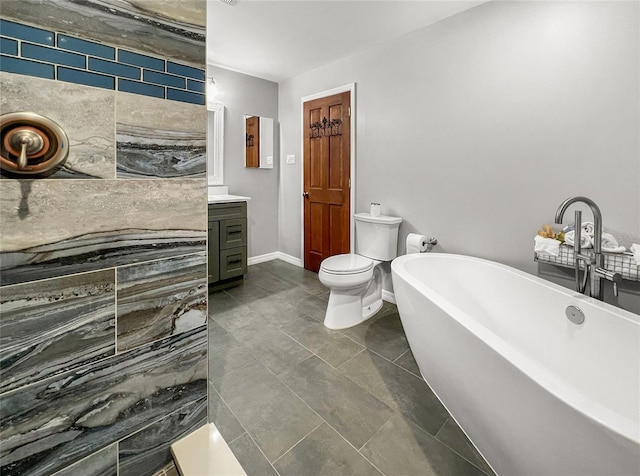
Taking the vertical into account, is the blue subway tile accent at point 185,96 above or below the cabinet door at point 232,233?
above

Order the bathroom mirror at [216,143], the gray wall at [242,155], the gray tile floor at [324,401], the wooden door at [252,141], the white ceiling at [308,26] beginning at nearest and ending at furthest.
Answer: the gray tile floor at [324,401]
the white ceiling at [308,26]
the bathroom mirror at [216,143]
the gray wall at [242,155]
the wooden door at [252,141]

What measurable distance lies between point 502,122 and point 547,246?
3.02 feet

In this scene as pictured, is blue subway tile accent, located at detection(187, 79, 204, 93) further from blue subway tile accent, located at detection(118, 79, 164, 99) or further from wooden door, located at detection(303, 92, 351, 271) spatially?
wooden door, located at detection(303, 92, 351, 271)

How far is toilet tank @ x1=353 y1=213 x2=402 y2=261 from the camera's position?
9.13 feet

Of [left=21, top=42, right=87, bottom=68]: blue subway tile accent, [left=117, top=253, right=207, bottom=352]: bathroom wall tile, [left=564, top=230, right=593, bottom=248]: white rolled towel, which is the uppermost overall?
[left=21, top=42, right=87, bottom=68]: blue subway tile accent

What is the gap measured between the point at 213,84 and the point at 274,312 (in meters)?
2.54

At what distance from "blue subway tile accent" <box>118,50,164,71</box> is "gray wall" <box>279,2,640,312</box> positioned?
2.17 meters

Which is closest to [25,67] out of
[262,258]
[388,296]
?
[388,296]

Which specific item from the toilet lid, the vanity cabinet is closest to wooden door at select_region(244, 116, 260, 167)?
the vanity cabinet

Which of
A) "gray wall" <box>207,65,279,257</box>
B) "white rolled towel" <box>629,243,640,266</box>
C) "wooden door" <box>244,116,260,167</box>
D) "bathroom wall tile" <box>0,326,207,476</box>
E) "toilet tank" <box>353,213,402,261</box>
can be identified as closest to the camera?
"bathroom wall tile" <box>0,326,207,476</box>

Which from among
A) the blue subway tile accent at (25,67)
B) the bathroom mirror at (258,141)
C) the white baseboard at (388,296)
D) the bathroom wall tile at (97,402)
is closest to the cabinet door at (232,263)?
the bathroom mirror at (258,141)

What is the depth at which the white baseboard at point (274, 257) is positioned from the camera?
4170 millimetres

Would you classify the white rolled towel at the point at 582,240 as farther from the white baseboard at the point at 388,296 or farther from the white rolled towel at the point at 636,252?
the white baseboard at the point at 388,296

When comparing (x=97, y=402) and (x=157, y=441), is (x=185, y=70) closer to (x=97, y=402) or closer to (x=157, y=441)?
(x=97, y=402)
